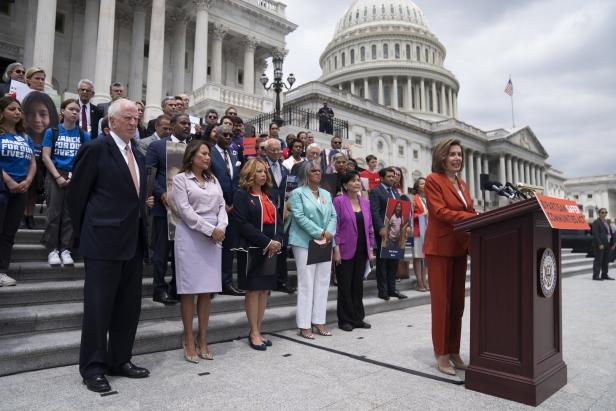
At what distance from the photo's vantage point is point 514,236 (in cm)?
374

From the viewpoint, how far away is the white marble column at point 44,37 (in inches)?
778

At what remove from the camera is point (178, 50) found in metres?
28.8

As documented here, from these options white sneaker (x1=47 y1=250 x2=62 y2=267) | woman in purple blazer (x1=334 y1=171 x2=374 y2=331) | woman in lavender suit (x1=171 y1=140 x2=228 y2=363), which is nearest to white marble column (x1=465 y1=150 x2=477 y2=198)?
woman in purple blazer (x1=334 y1=171 x2=374 y2=331)

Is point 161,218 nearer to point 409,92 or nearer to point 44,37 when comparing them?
point 44,37

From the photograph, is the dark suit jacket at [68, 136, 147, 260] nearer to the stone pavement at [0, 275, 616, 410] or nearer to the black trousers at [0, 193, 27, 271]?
the stone pavement at [0, 275, 616, 410]

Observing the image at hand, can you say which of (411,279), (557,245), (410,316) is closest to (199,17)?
(411,279)

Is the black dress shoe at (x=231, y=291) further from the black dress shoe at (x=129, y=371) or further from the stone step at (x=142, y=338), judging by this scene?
the black dress shoe at (x=129, y=371)

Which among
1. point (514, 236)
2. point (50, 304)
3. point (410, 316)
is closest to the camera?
point (514, 236)

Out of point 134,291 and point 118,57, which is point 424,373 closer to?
point 134,291

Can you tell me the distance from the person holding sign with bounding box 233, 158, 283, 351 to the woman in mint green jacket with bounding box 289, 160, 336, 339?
49 cm

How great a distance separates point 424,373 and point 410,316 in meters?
3.06

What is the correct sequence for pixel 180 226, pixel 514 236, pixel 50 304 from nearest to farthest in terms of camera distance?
pixel 514 236, pixel 180 226, pixel 50 304

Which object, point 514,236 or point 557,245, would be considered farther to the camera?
point 557,245

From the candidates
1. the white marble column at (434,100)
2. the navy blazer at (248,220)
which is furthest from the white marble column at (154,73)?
the white marble column at (434,100)
